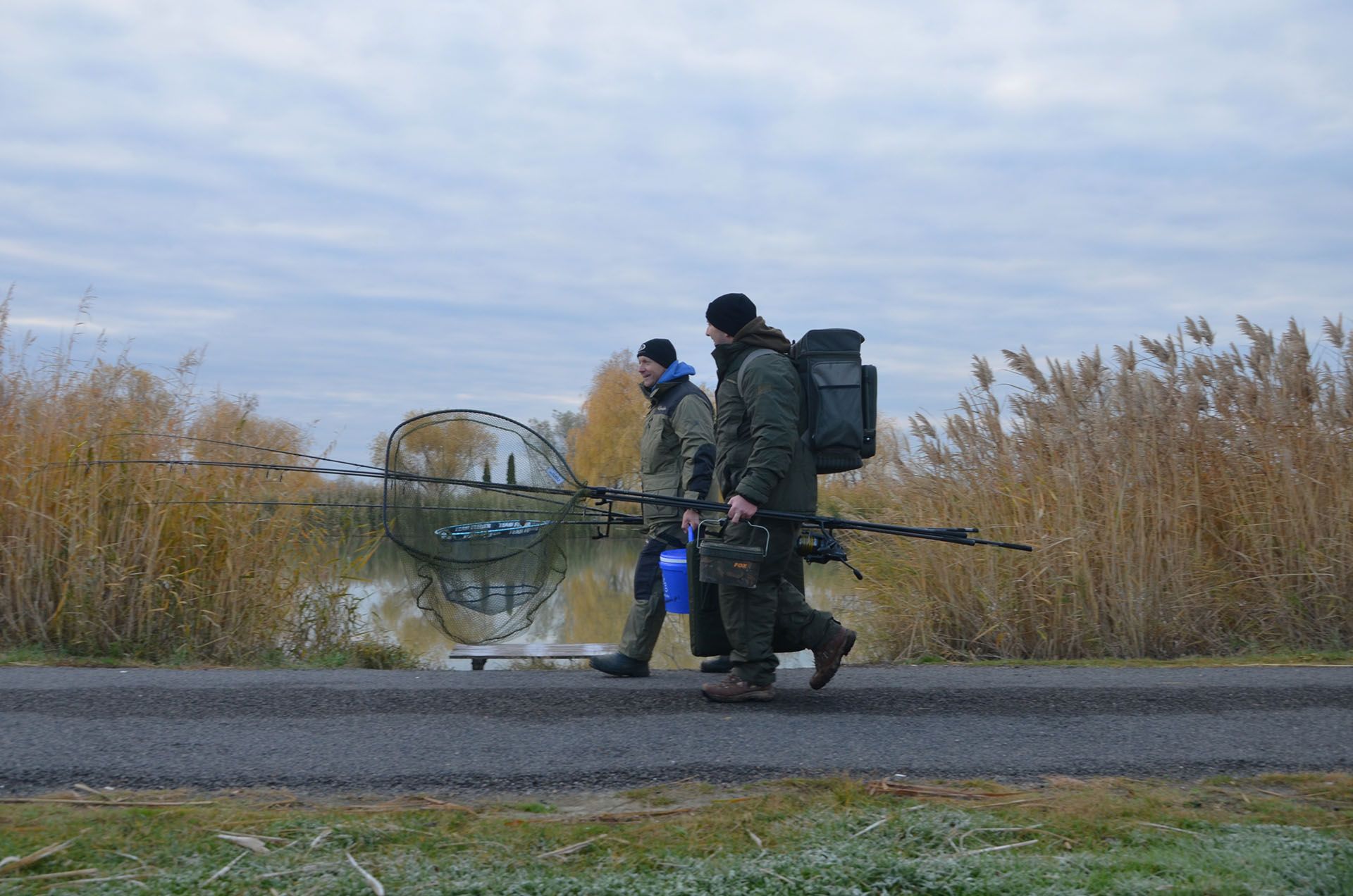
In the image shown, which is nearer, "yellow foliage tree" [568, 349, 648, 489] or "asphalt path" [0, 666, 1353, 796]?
"asphalt path" [0, 666, 1353, 796]

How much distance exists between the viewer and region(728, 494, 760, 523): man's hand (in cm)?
549

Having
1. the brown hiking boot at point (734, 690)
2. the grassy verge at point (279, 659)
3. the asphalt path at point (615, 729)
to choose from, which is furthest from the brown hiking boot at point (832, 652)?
the grassy verge at point (279, 659)

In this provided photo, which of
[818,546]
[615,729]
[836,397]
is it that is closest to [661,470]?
[818,546]

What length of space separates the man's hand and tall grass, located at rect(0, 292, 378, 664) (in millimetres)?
4071

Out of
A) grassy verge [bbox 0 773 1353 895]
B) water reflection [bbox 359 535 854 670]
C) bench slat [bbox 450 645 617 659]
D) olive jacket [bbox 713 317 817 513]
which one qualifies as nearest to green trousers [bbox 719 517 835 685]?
olive jacket [bbox 713 317 817 513]

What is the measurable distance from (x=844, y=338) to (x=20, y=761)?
14.0 feet

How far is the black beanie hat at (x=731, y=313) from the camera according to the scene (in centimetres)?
595

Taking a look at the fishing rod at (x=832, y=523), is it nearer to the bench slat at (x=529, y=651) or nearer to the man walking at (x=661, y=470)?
the man walking at (x=661, y=470)

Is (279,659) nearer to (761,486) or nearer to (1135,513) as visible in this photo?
(761,486)

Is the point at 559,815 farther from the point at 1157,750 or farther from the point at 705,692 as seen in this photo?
the point at 1157,750

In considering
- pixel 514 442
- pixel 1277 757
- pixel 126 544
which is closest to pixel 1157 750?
pixel 1277 757

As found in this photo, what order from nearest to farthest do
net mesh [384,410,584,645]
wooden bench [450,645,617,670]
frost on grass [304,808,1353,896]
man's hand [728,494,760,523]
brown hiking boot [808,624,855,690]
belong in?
frost on grass [304,808,1353,896] → man's hand [728,494,760,523] → brown hiking boot [808,624,855,690] → net mesh [384,410,584,645] → wooden bench [450,645,617,670]

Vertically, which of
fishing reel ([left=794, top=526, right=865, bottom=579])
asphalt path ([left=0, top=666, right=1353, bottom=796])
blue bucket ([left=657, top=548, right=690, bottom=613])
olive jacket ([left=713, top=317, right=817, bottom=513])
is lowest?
asphalt path ([left=0, top=666, right=1353, bottom=796])

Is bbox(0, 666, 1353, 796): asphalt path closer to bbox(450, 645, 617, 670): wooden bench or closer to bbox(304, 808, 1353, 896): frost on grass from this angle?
bbox(304, 808, 1353, 896): frost on grass
